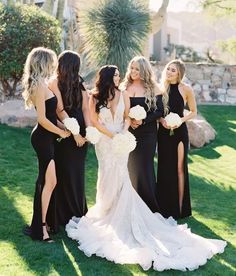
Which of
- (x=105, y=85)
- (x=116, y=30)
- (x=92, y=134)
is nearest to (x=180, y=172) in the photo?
(x=92, y=134)

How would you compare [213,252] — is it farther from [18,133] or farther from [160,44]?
[160,44]

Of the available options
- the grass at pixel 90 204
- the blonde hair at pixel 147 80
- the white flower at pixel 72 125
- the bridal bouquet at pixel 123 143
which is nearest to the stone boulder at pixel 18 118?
the grass at pixel 90 204

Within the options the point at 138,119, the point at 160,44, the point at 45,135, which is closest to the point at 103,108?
the point at 138,119

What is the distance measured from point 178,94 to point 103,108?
126 cm

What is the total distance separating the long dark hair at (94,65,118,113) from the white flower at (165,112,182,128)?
897 millimetres

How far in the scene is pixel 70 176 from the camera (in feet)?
17.6

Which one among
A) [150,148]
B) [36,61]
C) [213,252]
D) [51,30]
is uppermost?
[51,30]

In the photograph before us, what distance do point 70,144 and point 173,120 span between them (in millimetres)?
1380

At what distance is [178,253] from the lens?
4621mm

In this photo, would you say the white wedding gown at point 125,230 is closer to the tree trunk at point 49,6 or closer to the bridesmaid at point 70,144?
the bridesmaid at point 70,144

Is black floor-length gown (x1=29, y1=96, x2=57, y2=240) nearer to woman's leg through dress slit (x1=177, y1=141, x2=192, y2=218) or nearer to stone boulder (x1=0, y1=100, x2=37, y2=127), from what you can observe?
woman's leg through dress slit (x1=177, y1=141, x2=192, y2=218)

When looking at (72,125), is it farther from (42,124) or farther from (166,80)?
(166,80)

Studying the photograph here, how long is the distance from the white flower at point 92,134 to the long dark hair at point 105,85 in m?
0.38

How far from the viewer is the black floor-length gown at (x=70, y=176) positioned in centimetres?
533
